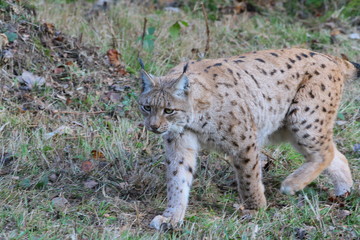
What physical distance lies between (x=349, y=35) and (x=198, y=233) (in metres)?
6.46

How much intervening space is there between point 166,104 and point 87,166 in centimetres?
149

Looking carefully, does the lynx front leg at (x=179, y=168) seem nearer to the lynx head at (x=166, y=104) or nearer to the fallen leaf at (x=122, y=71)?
the lynx head at (x=166, y=104)

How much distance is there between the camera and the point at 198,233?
526 centimetres

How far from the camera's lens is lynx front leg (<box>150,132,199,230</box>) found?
5.69 metres

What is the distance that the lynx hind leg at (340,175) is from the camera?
6469 millimetres

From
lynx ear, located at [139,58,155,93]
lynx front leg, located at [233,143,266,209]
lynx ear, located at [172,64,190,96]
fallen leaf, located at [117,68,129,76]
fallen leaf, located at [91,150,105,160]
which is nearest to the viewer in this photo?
lynx ear, located at [172,64,190,96]

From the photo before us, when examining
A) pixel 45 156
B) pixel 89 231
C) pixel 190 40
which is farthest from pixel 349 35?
pixel 89 231

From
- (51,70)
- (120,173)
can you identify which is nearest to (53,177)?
(120,173)

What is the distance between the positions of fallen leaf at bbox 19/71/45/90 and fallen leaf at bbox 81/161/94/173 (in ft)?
5.69

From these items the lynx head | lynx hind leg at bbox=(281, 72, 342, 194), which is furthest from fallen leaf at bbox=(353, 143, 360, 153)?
the lynx head

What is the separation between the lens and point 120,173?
6422 millimetres

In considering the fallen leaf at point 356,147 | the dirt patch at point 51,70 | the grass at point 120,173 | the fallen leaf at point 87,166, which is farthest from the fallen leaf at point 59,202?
the fallen leaf at point 356,147

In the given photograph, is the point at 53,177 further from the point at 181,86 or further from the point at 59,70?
the point at 59,70

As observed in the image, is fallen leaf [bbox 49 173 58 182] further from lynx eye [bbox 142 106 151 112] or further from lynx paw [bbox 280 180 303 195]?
lynx paw [bbox 280 180 303 195]
